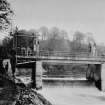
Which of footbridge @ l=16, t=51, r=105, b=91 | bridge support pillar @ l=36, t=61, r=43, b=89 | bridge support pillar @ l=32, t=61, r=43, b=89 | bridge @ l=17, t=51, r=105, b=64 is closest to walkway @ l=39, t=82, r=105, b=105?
bridge support pillar @ l=36, t=61, r=43, b=89

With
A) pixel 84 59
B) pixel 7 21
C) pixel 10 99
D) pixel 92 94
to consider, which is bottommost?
pixel 92 94

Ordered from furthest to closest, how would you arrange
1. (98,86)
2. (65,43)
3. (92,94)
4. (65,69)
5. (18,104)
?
(65,43) < (65,69) < (98,86) < (92,94) < (18,104)

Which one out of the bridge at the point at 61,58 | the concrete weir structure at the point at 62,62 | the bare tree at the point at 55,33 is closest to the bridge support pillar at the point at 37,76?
the concrete weir structure at the point at 62,62

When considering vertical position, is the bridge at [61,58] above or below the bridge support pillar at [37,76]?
above

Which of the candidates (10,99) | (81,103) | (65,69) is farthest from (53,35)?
(10,99)

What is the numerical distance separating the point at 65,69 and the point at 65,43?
23.7 m

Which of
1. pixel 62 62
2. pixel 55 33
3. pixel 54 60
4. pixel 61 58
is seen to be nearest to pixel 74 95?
pixel 62 62

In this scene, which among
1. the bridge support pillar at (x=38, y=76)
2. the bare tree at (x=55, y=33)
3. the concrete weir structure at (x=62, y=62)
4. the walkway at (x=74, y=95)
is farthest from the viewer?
the bare tree at (x=55, y=33)

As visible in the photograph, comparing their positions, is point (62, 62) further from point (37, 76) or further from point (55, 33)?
point (55, 33)

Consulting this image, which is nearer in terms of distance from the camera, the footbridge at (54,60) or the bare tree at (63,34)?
the footbridge at (54,60)

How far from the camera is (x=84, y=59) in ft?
101

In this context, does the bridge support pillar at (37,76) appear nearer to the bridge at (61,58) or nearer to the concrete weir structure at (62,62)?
the concrete weir structure at (62,62)

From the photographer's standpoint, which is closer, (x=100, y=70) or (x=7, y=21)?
(x=7, y=21)

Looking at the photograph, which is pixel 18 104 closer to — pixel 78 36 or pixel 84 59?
pixel 84 59
